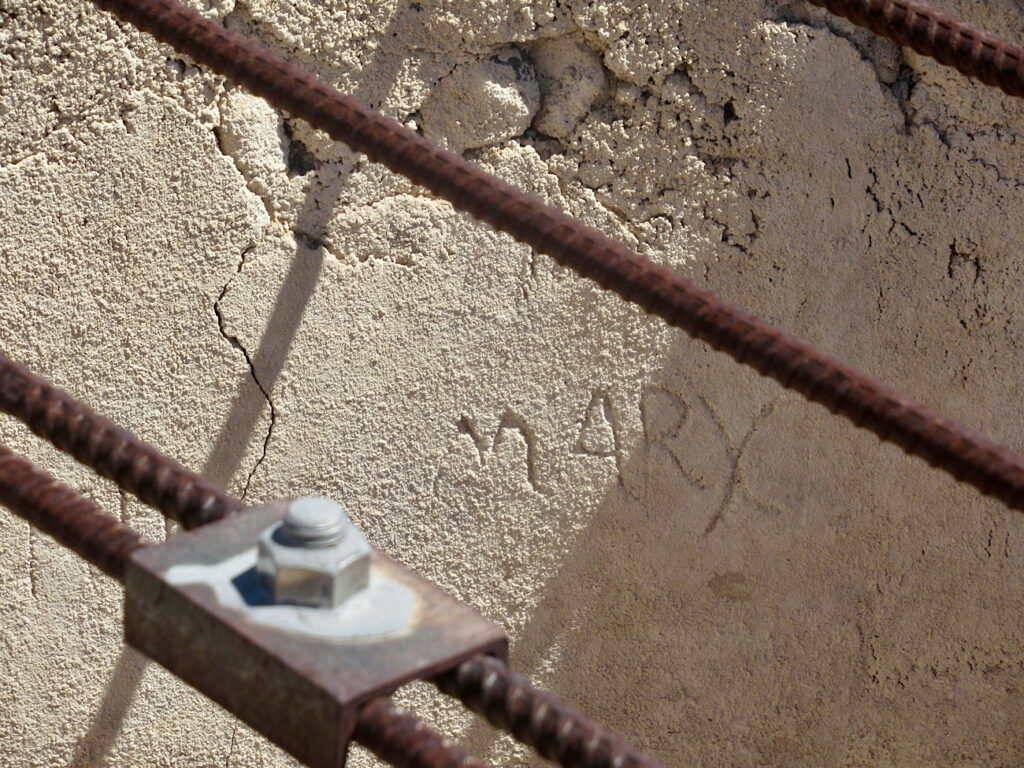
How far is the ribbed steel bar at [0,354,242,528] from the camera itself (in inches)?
39.4

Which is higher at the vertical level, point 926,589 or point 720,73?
point 720,73

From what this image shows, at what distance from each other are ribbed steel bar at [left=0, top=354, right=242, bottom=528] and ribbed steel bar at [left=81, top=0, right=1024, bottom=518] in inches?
17.3

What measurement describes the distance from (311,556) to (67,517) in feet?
0.83

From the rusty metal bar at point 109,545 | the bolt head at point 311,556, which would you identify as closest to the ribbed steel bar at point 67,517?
the rusty metal bar at point 109,545

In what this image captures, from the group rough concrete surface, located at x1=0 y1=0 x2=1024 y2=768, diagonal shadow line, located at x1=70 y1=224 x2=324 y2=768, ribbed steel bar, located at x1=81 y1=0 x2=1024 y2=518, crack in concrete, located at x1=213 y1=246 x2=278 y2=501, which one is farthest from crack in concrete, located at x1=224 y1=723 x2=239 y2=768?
ribbed steel bar, located at x1=81 y1=0 x2=1024 y2=518

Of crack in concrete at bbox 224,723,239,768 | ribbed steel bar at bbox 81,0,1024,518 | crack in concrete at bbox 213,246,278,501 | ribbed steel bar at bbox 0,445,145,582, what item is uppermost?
ribbed steel bar at bbox 81,0,1024,518

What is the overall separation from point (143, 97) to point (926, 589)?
6.02 ft

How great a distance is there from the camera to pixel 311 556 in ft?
2.73

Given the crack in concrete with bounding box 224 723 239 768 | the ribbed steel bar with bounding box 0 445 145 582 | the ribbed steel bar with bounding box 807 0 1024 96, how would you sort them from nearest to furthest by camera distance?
the ribbed steel bar with bounding box 0 445 145 582, the ribbed steel bar with bounding box 807 0 1024 96, the crack in concrete with bounding box 224 723 239 768

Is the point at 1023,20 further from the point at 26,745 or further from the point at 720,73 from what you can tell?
the point at 26,745

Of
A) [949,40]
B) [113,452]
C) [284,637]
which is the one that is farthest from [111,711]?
[949,40]

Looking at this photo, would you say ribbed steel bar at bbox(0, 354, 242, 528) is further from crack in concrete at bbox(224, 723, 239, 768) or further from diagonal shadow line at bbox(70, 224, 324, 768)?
crack in concrete at bbox(224, 723, 239, 768)

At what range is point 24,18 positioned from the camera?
1.85 meters

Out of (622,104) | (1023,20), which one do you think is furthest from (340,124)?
(1023,20)
